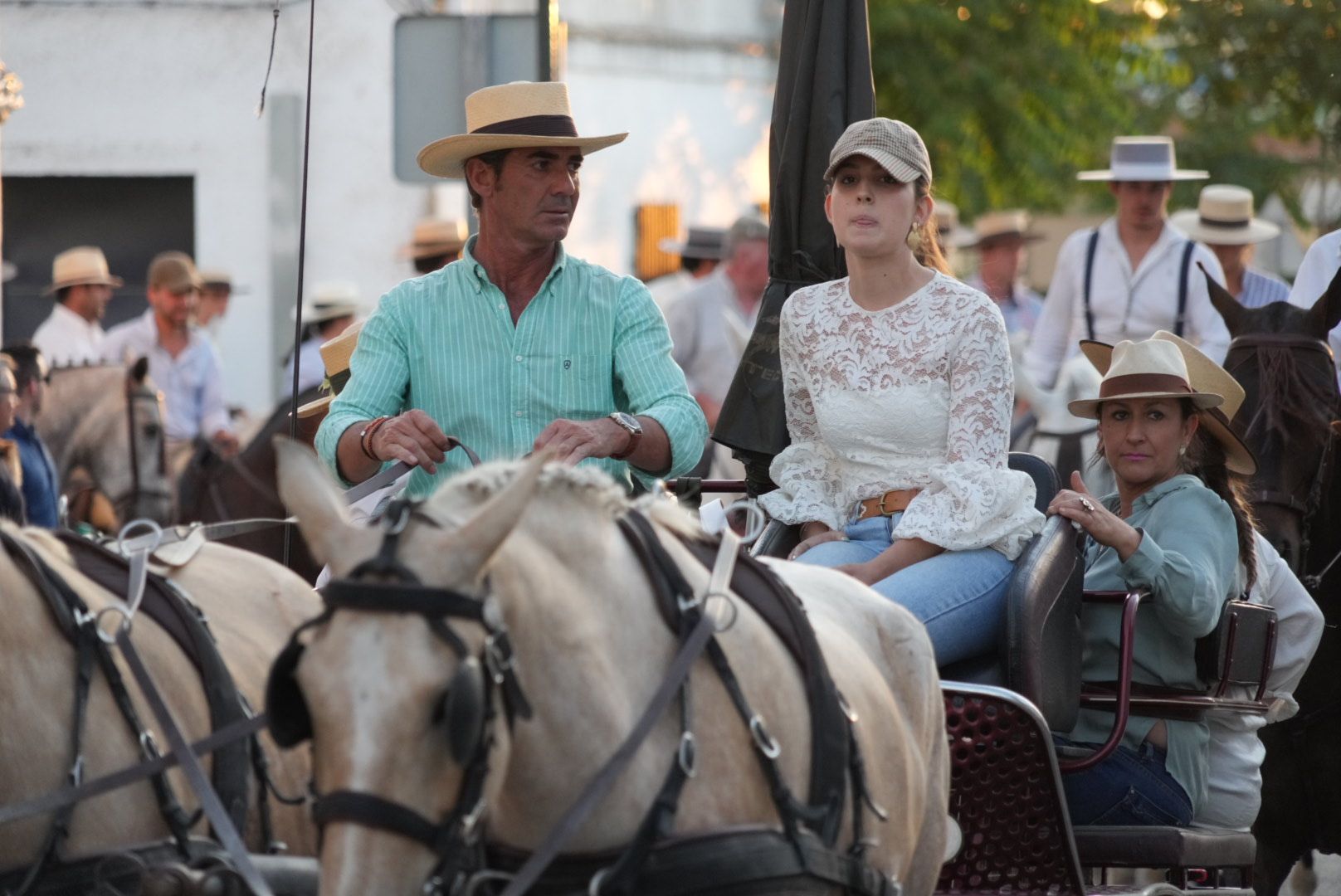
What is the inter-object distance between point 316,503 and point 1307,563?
4306mm

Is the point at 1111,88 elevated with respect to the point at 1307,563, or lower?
elevated

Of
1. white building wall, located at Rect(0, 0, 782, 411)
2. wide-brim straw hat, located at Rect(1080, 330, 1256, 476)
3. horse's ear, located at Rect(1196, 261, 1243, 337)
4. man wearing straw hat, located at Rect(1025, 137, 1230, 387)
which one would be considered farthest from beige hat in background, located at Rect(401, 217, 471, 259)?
wide-brim straw hat, located at Rect(1080, 330, 1256, 476)

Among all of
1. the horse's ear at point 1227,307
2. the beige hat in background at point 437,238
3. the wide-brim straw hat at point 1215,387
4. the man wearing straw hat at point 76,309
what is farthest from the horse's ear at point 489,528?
the man wearing straw hat at point 76,309

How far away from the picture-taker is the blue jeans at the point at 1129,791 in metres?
5.29

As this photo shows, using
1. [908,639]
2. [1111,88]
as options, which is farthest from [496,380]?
[1111,88]

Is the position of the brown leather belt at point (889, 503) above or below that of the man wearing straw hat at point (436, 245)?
below

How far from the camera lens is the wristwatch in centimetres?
446

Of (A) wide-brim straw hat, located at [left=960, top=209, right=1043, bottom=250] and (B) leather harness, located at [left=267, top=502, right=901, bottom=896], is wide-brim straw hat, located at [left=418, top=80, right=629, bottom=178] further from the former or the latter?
(A) wide-brim straw hat, located at [left=960, top=209, right=1043, bottom=250]

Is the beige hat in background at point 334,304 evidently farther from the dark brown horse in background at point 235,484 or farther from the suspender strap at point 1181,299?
the suspender strap at point 1181,299

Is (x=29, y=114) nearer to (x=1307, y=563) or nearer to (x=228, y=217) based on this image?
(x=228, y=217)

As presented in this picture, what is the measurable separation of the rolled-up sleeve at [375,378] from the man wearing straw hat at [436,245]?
193 inches

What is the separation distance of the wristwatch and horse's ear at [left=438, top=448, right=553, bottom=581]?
52.9 inches

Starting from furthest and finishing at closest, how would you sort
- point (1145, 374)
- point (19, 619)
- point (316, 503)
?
point (1145, 374) → point (19, 619) → point (316, 503)

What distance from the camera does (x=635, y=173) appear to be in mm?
22375
